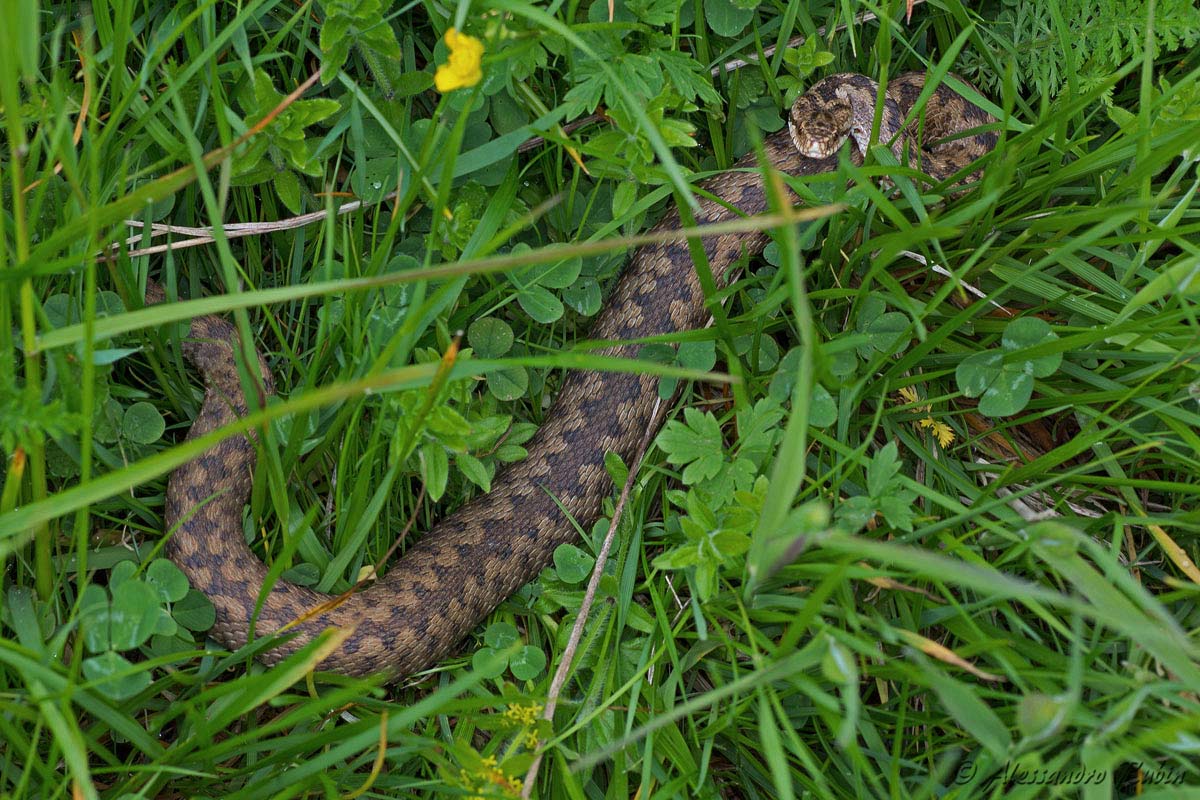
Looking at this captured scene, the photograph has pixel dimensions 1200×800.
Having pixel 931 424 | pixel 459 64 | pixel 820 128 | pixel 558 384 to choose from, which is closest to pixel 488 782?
pixel 558 384

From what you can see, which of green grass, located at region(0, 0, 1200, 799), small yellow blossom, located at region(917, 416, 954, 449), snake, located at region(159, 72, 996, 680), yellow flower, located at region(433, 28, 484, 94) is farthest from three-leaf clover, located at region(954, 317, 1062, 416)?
yellow flower, located at region(433, 28, 484, 94)

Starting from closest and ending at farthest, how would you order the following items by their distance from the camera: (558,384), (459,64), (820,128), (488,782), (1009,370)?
(459,64) < (488,782) < (1009,370) < (820,128) < (558,384)

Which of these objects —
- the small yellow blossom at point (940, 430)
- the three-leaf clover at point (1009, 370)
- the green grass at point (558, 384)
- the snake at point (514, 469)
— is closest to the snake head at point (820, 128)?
the snake at point (514, 469)

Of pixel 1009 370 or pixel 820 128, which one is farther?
pixel 820 128

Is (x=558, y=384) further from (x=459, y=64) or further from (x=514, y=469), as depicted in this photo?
(x=459, y=64)

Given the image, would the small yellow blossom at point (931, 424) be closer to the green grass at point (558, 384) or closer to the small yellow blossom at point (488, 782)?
the green grass at point (558, 384)

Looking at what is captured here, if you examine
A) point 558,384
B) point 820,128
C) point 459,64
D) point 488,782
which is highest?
point 459,64

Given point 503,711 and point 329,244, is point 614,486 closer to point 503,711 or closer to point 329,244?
point 503,711
